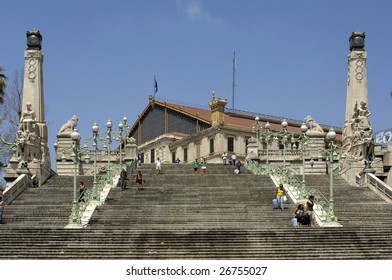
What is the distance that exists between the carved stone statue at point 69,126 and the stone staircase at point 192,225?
1395 centimetres

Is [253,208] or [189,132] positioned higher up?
[189,132]

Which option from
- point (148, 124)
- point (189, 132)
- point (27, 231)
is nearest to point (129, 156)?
point (27, 231)

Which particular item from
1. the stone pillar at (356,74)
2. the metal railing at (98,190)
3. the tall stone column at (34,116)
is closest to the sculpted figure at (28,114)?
the tall stone column at (34,116)

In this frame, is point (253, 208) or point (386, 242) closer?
point (386, 242)

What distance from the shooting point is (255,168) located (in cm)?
4709

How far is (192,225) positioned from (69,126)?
1159 inches

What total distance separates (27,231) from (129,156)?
83.3 feet

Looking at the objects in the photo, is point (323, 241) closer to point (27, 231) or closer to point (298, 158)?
point (27, 231)

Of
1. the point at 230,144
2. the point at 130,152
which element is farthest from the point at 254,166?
the point at 230,144

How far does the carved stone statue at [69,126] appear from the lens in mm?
57097

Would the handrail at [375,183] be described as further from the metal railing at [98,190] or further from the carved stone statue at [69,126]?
the carved stone statue at [69,126]

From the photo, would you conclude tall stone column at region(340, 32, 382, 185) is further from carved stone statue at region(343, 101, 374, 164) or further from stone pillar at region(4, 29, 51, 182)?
stone pillar at region(4, 29, 51, 182)
